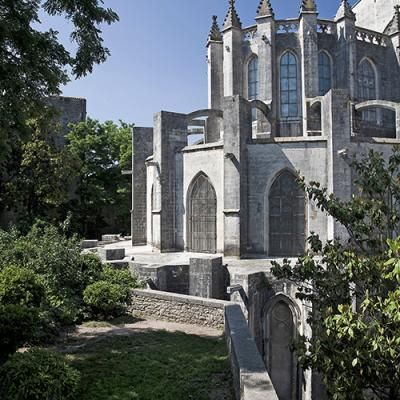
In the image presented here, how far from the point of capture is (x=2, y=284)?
9.17m

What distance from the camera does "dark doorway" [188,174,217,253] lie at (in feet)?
64.0

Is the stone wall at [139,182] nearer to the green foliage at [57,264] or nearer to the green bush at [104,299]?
the green foliage at [57,264]

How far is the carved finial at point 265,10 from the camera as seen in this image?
24625mm

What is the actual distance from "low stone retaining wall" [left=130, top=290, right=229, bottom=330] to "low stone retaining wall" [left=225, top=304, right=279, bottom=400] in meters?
2.41

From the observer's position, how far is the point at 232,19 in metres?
25.2

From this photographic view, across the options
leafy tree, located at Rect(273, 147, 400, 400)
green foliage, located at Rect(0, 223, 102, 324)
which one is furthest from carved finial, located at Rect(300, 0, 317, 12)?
green foliage, located at Rect(0, 223, 102, 324)

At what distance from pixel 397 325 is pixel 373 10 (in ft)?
113

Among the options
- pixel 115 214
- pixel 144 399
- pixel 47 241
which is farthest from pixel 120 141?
pixel 144 399

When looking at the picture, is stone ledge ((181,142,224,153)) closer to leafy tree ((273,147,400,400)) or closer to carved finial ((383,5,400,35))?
leafy tree ((273,147,400,400))

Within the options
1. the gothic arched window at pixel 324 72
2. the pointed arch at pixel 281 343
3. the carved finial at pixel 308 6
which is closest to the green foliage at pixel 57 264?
the pointed arch at pixel 281 343

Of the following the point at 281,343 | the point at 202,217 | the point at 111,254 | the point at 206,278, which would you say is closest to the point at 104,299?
the point at 206,278

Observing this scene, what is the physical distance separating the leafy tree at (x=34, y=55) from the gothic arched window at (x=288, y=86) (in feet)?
59.7

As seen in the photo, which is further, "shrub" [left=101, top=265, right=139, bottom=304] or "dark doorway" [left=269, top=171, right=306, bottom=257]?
"dark doorway" [left=269, top=171, right=306, bottom=257]

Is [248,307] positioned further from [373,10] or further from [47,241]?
[373,10]
